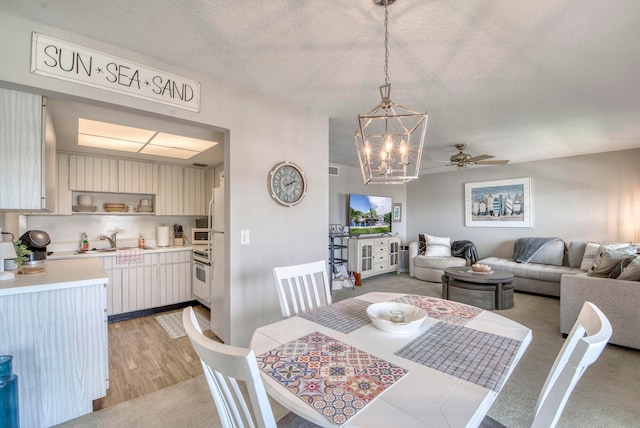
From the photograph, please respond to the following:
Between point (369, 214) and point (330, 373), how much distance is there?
510cm

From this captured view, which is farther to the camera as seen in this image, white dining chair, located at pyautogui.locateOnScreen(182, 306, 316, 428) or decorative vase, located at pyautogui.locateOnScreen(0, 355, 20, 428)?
decorative vase, located at pyautogui.locateOnScreen(0, 355, 20, 428)

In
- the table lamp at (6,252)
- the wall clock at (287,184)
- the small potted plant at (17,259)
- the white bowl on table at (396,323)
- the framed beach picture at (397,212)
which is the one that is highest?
the wall clock at (287,184)

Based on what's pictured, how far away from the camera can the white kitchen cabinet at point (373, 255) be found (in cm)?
534

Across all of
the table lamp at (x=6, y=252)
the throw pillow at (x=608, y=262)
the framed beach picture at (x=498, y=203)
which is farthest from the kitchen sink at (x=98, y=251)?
the framed beach picture at (x=498, y=203)

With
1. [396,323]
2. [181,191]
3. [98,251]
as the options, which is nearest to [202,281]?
[98,251]

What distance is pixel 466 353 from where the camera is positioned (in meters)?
1.17

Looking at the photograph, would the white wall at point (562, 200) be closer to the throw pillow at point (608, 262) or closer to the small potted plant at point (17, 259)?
the throw pillow at point (608, 262)

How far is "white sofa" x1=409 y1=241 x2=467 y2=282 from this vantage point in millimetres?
5420

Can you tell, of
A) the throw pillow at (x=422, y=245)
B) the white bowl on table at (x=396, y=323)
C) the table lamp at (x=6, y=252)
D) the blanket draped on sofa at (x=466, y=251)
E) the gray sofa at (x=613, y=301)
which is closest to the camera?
the white bowl on table at (x=396, y=323)

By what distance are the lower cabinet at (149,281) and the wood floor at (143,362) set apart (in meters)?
0.32

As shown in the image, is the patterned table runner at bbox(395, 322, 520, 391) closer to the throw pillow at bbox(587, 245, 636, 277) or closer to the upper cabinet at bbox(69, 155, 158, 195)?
the throw pillow at bbox(587, 245, 636, 277)

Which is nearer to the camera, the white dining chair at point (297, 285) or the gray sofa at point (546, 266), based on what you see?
the white dining chair at point (297, 285)

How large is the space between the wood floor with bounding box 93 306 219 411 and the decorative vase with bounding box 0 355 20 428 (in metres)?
0.52

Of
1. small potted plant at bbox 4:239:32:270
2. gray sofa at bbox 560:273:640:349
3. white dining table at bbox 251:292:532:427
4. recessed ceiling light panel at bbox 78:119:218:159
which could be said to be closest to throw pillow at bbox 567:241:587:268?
gray sofa at bbox 560:273:640:349
